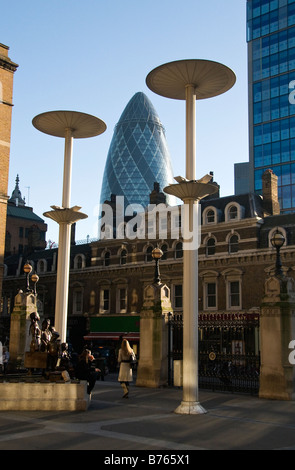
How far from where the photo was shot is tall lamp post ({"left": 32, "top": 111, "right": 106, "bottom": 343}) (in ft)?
62.7

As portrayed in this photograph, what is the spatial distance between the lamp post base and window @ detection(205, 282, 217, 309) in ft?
98.7

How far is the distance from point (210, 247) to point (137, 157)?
5357 inches

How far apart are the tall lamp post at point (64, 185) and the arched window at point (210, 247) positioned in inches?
1009

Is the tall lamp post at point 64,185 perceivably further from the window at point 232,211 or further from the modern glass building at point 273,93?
the modern glass building at point 273,93

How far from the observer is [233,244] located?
4341 centimetres

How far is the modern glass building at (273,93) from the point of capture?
95000mm

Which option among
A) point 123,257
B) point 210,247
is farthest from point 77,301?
point 210,247

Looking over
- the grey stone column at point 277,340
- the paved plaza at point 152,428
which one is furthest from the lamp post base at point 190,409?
the grey stone column at point 277,340

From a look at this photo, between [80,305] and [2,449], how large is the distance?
1823 inches

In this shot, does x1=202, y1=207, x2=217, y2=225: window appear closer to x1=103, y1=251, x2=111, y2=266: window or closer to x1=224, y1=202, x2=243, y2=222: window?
x1=224, y1=202, x2=243, y2=222: window

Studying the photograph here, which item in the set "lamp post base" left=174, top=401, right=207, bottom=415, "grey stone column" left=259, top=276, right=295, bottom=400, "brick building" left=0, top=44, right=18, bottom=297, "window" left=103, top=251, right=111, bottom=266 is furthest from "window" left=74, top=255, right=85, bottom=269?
"lamp post base" left=174, top=401, right=207, bottom=415

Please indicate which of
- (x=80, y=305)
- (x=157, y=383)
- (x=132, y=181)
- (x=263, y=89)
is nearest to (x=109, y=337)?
(x=80, y=305)

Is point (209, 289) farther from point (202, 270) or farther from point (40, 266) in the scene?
point (40, 266)
